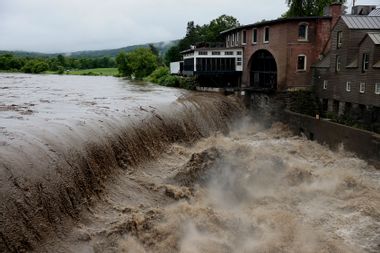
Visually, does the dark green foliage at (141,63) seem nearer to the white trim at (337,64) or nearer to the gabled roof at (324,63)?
the gabled roof at (324,63)

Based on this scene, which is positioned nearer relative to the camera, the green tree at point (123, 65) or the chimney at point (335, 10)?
the chimney at point (335, 10)

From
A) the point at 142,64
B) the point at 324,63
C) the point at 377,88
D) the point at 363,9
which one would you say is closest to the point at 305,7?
the point at 363,9

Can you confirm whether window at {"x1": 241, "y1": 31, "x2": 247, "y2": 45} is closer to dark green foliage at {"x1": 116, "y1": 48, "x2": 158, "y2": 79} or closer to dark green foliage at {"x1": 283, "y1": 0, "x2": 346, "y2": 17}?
dark green foliage at {"x1": 283, "y1": 0, "x2": 346, "y2": 17}

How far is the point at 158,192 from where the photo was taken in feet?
51.7

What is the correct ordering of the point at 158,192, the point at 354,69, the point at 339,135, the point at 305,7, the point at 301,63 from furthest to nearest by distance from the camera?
the point at 305,7 < the point at 301,63 < the point at 354,69 < the point at 339,135 < the point at 158,192

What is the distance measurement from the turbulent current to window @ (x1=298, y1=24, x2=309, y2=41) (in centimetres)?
1450

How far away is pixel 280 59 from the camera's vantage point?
36.7m

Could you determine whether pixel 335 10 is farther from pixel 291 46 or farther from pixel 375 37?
pixel 375 37

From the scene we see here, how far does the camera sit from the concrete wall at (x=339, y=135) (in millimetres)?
22438

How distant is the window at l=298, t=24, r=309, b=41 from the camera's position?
117 feet

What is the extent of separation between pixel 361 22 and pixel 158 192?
20.6 m

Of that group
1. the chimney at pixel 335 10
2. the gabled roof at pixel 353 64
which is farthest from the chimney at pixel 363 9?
the gabled roof at pixel 353 64

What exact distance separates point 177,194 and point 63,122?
6.16 metres

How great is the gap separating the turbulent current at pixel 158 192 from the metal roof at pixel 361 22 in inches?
370
